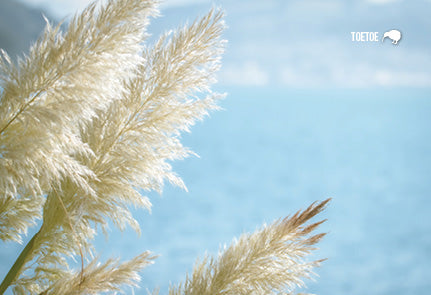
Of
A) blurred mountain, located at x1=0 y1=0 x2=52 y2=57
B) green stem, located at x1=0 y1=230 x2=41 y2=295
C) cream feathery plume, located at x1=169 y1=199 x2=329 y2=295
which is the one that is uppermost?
blurred mountain, located at x1=0 y1=0 x2=52 y2=57

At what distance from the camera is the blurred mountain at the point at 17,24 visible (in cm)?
332

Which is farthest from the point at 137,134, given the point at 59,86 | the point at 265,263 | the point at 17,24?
the point at 17,24

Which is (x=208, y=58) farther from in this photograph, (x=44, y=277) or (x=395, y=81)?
(x=395, y=81)

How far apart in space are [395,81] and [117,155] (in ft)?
26.9

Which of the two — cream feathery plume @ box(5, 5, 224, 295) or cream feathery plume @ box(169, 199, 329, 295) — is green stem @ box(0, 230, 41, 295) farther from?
cream feathery plume @ box(169, 199, 329, 295)

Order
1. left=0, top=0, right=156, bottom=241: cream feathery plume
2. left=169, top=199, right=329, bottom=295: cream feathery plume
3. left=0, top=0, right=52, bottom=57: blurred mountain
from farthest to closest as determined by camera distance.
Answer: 1. left=0, top=0, right=52, bottom=57: blurred mountain
2. left=169, top=199, right=329, bottom=295: cream feathery plume
3. left=0, top=0, right=156, bottom=241: cream feathery plume

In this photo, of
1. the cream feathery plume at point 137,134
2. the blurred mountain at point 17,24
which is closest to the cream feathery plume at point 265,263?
the cream feathery plume at point 137,134

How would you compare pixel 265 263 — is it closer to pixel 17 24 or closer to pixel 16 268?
pixel 16 268

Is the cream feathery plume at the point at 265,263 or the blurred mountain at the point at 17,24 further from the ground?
the blurred mountain at the point at 17,24

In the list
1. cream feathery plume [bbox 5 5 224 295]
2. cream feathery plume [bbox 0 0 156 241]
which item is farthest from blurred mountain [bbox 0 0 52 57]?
cream feathery plume [bbox 0 0 156 241]

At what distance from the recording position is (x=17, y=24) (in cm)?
370

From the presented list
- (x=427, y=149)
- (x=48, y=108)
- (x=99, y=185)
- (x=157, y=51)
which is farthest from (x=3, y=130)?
(x=427, y=149)

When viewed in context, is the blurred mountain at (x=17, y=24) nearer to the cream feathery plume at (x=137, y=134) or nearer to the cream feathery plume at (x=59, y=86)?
the cream feathery plume at (x=137, y=134)

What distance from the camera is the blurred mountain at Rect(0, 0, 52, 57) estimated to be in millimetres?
3316
